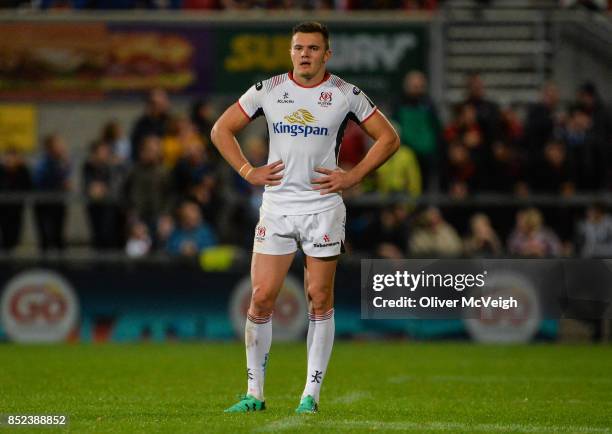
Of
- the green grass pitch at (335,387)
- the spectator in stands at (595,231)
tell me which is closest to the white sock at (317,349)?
the green grass pitch at (335,387)

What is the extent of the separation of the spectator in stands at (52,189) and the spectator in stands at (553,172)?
6557 millimetres

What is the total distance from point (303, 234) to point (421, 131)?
10.4m

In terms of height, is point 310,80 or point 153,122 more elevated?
point 310,80

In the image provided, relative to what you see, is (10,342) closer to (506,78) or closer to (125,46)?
(125,46)

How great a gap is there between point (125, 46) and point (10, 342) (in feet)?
28.1

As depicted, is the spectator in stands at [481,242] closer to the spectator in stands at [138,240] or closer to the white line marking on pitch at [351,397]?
the spectator in stands at [138,240]

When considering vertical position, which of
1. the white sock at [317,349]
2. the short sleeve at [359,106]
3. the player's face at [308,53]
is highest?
the player's face at [308,53]

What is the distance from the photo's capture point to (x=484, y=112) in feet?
66.7

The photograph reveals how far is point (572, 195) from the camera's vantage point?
19.0 m

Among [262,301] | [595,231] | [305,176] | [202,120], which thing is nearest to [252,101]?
[305,176]

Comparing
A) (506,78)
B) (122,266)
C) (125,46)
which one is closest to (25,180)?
(122,266)

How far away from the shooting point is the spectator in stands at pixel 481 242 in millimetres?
18422

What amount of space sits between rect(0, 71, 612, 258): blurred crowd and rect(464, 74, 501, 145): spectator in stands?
3 cm

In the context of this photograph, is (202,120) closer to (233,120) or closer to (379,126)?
(233,120)
